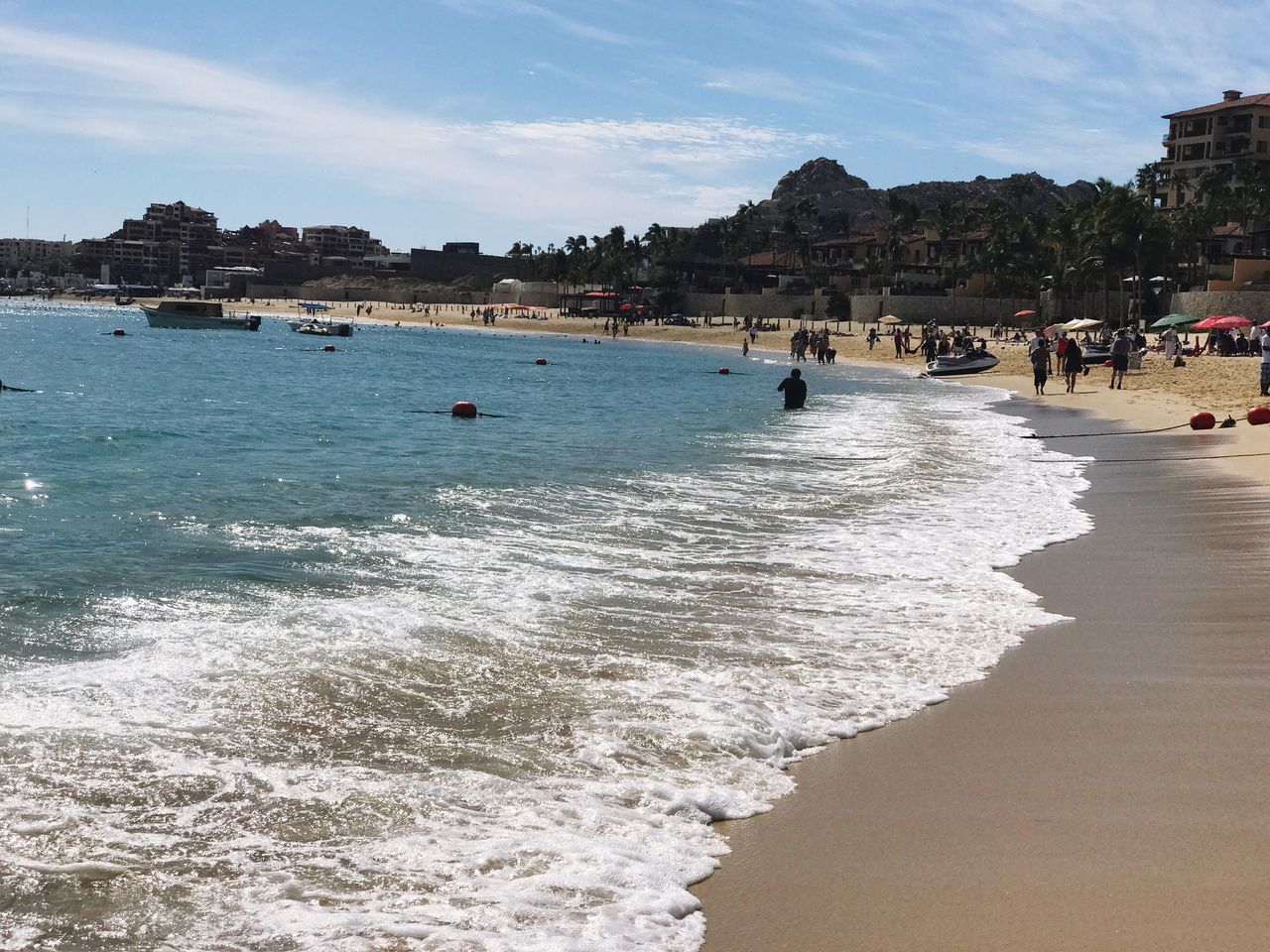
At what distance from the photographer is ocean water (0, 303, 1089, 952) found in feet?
15.1

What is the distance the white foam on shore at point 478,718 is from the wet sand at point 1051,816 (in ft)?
0.94

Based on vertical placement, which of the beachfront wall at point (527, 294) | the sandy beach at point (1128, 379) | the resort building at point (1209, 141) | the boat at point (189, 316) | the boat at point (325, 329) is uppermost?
the resort building at point (1209, 141)

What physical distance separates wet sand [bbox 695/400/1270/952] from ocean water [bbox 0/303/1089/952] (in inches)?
10.7

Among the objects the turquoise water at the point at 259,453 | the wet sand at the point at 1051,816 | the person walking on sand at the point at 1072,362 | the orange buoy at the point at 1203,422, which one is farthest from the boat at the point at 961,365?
the wet sand at the point at 1051,816

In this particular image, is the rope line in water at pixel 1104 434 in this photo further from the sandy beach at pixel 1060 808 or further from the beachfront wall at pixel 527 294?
the beachfront wall at pixel 527 294

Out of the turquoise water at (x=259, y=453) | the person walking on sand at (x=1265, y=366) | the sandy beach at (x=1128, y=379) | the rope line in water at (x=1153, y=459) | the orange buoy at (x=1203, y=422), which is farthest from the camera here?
the sandy beach at (x=1128, y=379)

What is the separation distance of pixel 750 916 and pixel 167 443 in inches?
825

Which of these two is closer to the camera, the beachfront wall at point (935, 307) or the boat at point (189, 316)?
the beachfront wall at point (935, 307)

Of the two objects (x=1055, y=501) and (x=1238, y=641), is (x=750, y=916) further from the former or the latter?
(x=1055, y=501)

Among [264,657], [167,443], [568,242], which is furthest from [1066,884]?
[568,242]

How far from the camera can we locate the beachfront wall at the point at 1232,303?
69375 millimetres

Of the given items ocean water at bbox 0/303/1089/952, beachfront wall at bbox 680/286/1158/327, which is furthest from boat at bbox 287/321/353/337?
ocean water at bbox 0/303/1089/952

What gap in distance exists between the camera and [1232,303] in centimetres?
7006

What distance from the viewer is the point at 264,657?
25.5ft
